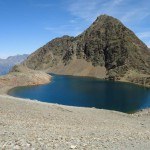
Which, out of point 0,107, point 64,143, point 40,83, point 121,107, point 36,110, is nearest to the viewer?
point 64,143

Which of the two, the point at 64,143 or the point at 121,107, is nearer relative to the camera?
the point at 64,143

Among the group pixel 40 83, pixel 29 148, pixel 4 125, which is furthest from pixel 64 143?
pixel 40 83

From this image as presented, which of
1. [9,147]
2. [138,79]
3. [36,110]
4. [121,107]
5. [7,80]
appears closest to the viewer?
[9,147]

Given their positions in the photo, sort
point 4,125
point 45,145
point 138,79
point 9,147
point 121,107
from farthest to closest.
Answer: point 138,79
point 121,107
point 4,125
point 45,145
point 9,147

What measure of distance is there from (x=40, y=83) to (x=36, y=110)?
409 feet

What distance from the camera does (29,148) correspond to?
1680 cm

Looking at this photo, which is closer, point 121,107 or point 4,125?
point 4,125

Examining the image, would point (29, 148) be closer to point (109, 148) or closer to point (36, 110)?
point (109, 148)

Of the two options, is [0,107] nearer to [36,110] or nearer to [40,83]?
[36,110]

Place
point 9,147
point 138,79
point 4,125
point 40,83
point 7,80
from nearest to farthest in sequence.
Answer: point 9,147, point 4,125, point 7,80, point 40,83, point 138,79

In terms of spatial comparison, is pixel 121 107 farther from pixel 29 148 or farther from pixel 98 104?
pixel 29 148

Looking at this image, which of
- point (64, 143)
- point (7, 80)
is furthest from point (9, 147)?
point (7, 80)

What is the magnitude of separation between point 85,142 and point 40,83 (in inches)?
5700

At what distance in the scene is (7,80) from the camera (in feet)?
494
